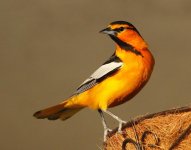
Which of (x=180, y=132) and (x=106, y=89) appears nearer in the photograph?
(x=180, y=132)

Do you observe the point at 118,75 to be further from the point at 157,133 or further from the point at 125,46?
the point at 157,133

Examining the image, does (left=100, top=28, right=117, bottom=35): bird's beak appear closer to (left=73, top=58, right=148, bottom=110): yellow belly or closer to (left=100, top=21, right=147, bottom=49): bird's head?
(left=100, top=21, right=147, bottom=49): bird's head

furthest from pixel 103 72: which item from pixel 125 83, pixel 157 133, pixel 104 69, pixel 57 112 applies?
pixel 157 133

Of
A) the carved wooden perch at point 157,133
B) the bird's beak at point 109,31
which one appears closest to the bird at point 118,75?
the bird's beak at point 109,31

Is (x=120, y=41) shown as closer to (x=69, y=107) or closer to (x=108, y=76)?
(x=108, y=76)

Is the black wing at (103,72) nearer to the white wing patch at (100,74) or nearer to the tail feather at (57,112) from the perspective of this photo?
the white wing patch at (100,74)

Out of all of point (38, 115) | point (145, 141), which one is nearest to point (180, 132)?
point (145, 141)
